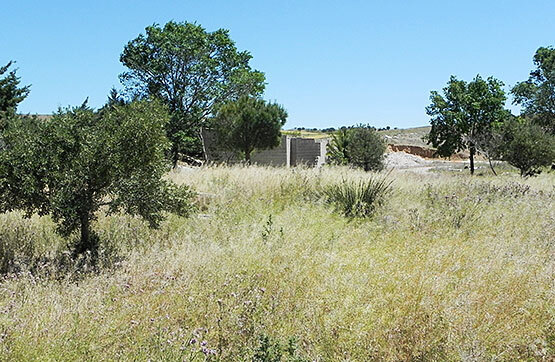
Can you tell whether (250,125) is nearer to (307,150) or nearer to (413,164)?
(307,150)

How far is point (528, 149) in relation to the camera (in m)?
19.4

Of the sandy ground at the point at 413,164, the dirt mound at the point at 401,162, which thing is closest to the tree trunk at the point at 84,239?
the sandy ground at the point at 413,164

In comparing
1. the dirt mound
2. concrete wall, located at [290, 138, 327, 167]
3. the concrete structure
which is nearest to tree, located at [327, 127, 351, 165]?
the concrete structure

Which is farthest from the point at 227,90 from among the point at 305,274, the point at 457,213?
the point at 305,274

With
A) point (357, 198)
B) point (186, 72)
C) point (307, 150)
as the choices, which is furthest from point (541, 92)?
point (357, 198)

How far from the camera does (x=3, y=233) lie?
6441 millimetres

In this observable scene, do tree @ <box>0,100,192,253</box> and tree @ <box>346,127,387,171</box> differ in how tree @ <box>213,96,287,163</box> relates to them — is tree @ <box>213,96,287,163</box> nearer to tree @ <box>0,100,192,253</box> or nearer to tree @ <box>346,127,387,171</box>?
tree @ <box>346,127,387,171</box>

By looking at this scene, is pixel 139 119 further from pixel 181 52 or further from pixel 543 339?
pixel 181 52

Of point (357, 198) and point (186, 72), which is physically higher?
point (186, 72)

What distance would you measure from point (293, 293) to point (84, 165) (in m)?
3.02

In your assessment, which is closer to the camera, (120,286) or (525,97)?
(120,286)

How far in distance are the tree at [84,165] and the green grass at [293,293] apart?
615 mm

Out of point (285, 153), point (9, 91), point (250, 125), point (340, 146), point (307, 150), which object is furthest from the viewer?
point (307, 150)

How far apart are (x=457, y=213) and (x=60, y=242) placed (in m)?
6.14
